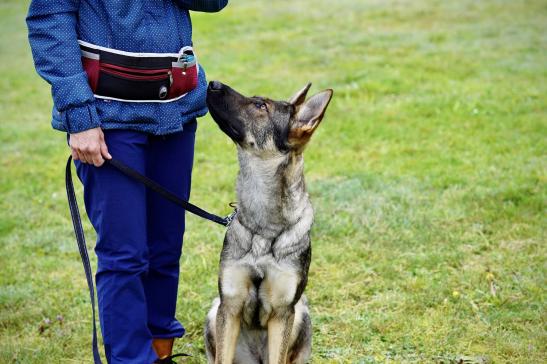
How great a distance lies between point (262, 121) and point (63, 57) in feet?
3.35

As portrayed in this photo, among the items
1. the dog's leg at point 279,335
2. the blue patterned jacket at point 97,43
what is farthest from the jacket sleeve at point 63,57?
the dog's leg at point 279,335

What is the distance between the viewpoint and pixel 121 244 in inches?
132

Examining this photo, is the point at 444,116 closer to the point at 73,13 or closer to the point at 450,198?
the point at 450,198

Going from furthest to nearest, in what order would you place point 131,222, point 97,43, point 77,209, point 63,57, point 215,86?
point 77,209 < point 215,86 < point 131,222 < point 97,43 < point 63,57

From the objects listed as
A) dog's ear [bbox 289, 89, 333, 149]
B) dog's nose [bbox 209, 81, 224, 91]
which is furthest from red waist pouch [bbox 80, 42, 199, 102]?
dog's ear [bbox 289, 89, 333, 149]

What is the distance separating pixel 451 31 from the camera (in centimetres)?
1292

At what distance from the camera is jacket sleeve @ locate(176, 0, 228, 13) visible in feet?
11.4

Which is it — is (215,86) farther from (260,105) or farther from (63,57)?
(63,57)

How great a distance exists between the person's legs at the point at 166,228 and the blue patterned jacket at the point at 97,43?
19 cm

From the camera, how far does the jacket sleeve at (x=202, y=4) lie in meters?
3.46

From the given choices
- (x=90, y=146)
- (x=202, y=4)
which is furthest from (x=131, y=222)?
(x=202, y=4)

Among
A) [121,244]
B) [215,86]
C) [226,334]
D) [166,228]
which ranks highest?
[215,86]

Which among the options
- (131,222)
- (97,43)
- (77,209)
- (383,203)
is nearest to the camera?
(97,43)

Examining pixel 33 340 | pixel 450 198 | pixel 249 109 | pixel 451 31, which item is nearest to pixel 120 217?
pixel 249 109
